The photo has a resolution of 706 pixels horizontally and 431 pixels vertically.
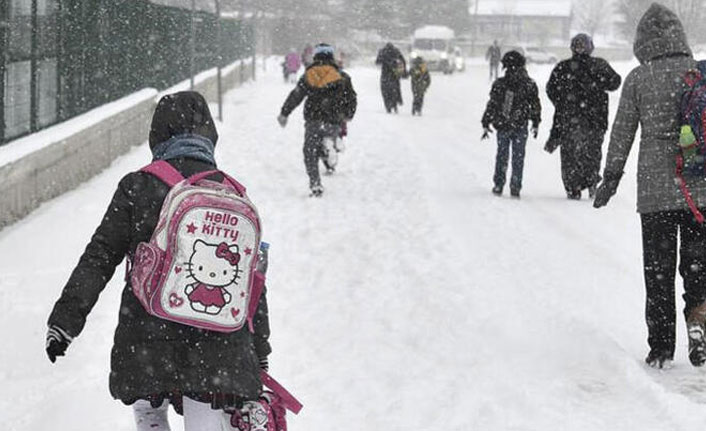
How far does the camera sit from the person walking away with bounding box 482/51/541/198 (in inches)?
475

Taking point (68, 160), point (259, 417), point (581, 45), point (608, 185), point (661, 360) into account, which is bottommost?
point (661, 360)

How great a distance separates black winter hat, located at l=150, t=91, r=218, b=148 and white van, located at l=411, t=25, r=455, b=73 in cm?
4788

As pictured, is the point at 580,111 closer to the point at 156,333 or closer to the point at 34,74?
the point at 34,74

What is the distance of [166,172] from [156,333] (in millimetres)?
496

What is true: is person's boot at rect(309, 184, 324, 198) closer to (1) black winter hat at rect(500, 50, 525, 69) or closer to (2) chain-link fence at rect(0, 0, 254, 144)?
(1) black winter hat at rect(500, 50, 525, 69)

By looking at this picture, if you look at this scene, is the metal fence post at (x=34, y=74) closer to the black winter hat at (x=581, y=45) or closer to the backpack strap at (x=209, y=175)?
the black winter hat at (x=581, y=45)

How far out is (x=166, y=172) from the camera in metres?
3.32

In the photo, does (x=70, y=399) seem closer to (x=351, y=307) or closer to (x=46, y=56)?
(x=351, y=307)

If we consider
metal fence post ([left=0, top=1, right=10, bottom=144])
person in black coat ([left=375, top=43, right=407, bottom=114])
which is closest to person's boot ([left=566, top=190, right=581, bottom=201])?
metal fence post ([left=0, top=1, right=10, bottom=144])

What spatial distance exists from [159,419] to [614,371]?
11.0 feet

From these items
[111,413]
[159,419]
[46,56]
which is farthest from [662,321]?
[46,56]

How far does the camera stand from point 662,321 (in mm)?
6000

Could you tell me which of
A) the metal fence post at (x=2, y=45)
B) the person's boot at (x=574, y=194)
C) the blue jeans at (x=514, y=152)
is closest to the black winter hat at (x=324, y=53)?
the blue jeans at (x=514, y=152)

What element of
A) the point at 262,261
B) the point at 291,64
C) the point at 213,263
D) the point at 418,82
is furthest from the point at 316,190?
the point at 291,64
